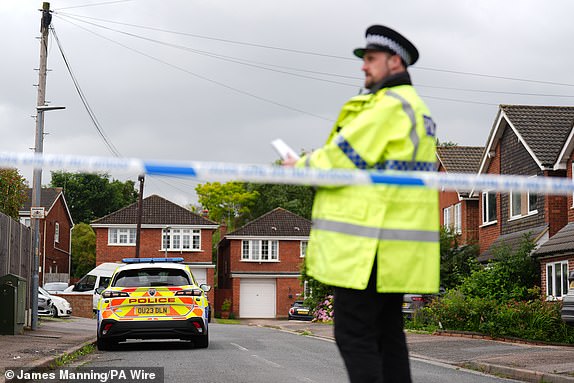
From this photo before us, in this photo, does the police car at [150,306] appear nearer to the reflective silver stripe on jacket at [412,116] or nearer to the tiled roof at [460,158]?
the reflective silver stripe on jacket at [412,116]

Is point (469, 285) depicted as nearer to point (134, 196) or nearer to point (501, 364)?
point (501, 364)

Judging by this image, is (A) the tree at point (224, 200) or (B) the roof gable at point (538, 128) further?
(A) the tree at point (224, 200)

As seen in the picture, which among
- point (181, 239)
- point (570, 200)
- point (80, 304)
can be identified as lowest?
A: point (80, 304)

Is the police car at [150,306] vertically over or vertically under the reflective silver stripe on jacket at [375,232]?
under

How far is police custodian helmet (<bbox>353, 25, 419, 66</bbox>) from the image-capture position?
4.46 metres

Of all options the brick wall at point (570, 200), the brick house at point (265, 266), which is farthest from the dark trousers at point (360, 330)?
the brick house at point (265, 266)

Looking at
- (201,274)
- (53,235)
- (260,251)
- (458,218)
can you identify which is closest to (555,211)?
(458,218)

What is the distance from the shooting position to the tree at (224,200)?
80.2 metres

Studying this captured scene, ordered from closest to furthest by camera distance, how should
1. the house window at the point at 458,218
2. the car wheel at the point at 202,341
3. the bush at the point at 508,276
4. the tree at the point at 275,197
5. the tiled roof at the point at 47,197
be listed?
1. the car wheel at the point at 202,341
2. the bush at the point at 508,276
3. the house window at the point at 458,218
4. the tiled roof at the point at 47,197
5. the tree at the point at 275,197

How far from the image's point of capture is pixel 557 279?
25281 mm

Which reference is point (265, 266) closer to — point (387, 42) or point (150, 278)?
point (150, 278)

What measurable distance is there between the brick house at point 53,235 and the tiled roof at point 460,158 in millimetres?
26402

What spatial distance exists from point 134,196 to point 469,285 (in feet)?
225

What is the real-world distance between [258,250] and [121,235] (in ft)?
30.1
